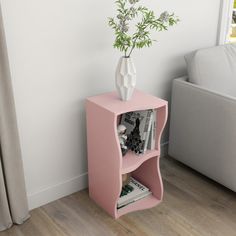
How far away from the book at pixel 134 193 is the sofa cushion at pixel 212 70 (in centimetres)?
75

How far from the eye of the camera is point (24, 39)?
1.90 m

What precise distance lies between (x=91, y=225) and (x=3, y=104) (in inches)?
32.6

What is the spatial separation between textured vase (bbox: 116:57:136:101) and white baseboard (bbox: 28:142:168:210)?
0.68 metres

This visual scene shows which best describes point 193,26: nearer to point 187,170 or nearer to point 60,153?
point 187,170

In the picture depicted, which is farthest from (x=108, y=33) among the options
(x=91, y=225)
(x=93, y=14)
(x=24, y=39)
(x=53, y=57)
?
(x=91, y=225)

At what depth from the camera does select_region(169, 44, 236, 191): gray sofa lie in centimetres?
225

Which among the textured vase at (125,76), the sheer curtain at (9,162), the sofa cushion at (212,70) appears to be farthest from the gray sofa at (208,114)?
the sheer curtain at (9,162)

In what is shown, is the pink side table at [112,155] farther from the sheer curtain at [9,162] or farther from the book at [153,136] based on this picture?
the sheer curtain at [9,162]

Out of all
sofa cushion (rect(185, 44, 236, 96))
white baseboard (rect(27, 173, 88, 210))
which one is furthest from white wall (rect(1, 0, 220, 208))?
sofa cushion (rect(185, 44, 236, 96))

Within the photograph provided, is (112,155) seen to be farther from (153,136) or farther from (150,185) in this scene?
(150,185)

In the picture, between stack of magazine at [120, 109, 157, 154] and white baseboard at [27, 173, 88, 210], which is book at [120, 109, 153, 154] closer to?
→ stack of magazine at [120, 109, 157, 154]

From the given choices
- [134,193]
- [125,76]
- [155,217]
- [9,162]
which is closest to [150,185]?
[134,193]

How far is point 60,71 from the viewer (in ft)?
6.83

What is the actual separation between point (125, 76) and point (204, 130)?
709 millimetres
